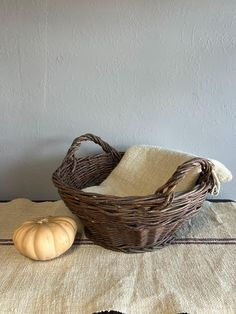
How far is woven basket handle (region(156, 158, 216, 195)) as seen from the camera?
65 cm

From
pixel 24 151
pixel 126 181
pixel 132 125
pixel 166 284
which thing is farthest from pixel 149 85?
pixel 166 284

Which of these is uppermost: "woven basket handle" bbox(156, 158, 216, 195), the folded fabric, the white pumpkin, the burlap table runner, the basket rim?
"woven basket handle" bbox(156, 158, 216, 195)

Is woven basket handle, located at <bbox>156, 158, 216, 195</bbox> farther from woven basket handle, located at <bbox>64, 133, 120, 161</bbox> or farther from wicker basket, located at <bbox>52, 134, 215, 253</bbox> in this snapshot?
woven basket handle, located at <bbox>64, 133, 120, 161</bbox>

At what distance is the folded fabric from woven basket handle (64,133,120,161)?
4 cm

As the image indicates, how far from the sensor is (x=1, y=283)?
653 millimetres

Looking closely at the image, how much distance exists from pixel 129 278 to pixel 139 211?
0.44ft

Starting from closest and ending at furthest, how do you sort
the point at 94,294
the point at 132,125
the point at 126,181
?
the point at 94,294, the point at 126,181, the point at 132,125

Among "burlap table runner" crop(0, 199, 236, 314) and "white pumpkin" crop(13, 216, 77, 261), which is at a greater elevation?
"white pumpkin" crop(13, 216, 77, 261)

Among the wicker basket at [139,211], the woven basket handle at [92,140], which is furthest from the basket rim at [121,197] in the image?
the woven basket handle at [92,140]

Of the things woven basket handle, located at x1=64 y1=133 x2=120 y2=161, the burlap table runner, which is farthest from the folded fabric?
the burlap table runner

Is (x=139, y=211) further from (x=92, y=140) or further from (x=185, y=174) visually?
(x=92, y=140)

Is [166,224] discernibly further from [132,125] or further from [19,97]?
[19,97]

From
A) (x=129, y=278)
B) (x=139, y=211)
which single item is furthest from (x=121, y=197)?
(x=129, y=278)

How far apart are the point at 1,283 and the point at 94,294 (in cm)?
18
